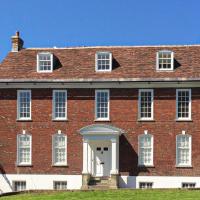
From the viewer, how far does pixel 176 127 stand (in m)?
39.8

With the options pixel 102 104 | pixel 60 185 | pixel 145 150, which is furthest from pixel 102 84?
pixel 60 185

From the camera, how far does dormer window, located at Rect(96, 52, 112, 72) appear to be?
41.7 meters

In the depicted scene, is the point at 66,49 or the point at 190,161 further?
the point at 66,49

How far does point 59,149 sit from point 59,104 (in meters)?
3.15

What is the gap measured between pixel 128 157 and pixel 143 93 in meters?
4.51

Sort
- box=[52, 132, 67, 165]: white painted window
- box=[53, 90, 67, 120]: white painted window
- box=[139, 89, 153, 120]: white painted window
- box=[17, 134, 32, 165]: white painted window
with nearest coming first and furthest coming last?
box=[139, 89, 153, 120]: white painted window, box=[52, 132, 67, 165]: white painted window, box=[53, 90, 67, 120]: white painted window, box=[17, 134, 32, 165]: white painted window

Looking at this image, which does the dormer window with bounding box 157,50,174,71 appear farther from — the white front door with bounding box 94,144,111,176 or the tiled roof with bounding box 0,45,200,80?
the white front door with bounding box 94,144,111,176

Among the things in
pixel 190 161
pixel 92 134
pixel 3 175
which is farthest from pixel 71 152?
pixel 190 161

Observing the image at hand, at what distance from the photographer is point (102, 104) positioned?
40.8m

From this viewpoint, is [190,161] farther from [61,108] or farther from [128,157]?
[61,108]

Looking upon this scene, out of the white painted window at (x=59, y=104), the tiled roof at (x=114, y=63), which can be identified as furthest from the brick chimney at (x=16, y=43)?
the white painted window at (x=59, y=104)

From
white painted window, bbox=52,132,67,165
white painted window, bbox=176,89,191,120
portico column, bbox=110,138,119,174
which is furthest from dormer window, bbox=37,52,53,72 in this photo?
white painted window, bbox=176,89,191,120

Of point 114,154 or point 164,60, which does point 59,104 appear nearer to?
point 114,154

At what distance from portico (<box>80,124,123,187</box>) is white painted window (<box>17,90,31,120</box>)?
4.44 meters
